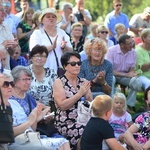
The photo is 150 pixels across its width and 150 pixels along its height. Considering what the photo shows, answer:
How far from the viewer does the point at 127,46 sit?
33.0 ft

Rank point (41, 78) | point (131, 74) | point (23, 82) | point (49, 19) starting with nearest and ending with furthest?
1. point (23, 82)
2. point (41, 78)
3. point (49, 19)
4. point (131, 74)

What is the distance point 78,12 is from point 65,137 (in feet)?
21.6

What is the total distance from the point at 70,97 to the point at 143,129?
1.08 m

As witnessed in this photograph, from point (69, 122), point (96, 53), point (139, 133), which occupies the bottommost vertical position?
point (139, 133)

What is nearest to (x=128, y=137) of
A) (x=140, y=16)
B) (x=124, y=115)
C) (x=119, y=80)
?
(x=124, y=115)

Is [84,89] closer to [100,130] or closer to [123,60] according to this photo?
[100,130]

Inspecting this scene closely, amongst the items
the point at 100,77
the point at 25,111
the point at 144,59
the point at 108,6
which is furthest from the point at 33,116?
the point at 108,6

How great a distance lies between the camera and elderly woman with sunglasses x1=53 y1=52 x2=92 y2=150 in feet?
23.3

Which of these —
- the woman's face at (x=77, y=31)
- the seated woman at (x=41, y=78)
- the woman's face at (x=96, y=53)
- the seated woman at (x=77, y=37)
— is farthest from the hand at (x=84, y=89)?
the woman's face at (x=77, y=31)

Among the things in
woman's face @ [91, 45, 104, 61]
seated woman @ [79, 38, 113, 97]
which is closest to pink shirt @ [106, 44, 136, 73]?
seated woman @ [79, 38, 113, 97]

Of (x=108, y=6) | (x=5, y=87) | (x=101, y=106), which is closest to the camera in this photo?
(x=5, y=87)

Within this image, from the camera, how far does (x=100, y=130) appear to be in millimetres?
6152

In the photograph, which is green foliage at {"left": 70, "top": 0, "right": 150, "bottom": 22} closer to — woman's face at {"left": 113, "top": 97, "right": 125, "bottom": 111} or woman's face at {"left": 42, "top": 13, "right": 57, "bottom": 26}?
woman's face at {"left": 42, "top": 13, "right": 57, "bottom": 26}

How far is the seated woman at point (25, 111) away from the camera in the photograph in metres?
6.29
